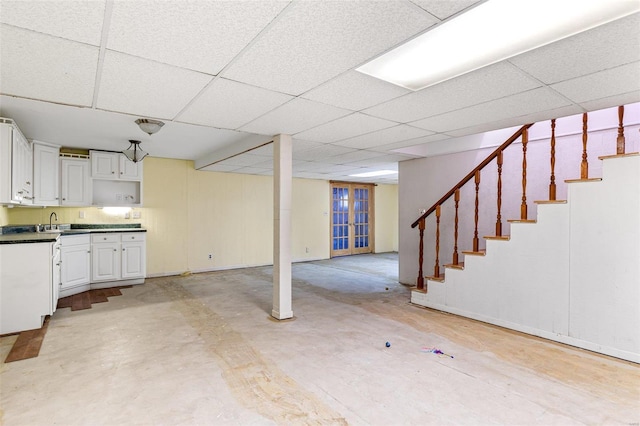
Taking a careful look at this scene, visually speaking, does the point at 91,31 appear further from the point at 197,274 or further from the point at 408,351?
the point at 197,274

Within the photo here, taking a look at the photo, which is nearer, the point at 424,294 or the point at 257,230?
the point at 424,294

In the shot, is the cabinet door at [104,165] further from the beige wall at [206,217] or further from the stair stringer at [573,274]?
the stair stringer at [573,274]

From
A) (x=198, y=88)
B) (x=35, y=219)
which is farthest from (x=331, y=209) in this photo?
(x=198, y=88)

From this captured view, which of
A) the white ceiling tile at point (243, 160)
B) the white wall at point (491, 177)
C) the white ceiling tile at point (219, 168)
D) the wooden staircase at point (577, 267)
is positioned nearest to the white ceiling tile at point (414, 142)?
the wooden staircase at point (577, 267)

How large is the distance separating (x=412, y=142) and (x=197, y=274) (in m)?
4.97

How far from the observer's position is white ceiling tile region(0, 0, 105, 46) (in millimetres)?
1442

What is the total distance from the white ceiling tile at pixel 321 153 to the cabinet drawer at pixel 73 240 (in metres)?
3.56

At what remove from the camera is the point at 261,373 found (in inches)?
100

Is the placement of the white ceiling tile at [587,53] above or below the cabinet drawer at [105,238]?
above

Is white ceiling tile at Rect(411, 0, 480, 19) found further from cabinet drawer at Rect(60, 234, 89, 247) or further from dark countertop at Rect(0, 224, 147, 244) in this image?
cabinet drawer at Rect(60, 234, 89, 247)

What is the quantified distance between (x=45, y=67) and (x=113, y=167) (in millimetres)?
4011

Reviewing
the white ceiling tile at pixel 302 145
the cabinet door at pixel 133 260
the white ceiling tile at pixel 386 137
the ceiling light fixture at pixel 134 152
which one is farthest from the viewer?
the cabinet door at pixel 133 260

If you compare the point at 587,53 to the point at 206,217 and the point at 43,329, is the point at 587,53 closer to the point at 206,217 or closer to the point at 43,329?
the point at 43,329

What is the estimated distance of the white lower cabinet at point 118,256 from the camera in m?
5.34
